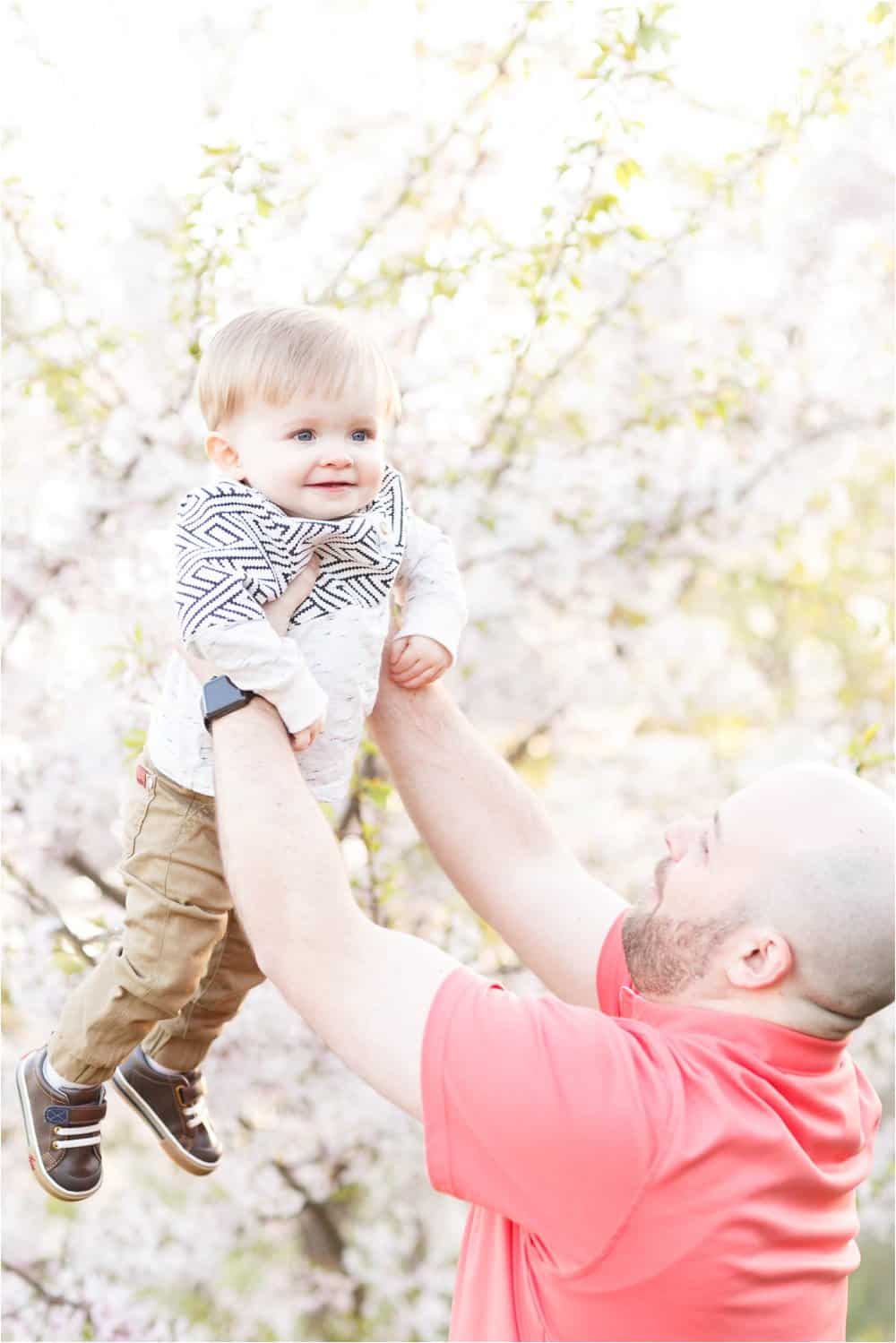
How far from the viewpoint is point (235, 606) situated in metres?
1.63

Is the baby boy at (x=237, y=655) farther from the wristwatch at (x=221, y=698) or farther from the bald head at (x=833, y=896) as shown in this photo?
the bald head at (x=833, y=896)

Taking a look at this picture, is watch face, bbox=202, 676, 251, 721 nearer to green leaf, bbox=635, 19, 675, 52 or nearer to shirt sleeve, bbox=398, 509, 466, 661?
shirt sleeve, bbox=398, 509, 466, 661

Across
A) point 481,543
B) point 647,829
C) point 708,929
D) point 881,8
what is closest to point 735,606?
point 647,829

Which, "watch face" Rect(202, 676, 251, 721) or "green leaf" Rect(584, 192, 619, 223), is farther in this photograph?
"green leaf" Rect(584, 192, 619, 223)

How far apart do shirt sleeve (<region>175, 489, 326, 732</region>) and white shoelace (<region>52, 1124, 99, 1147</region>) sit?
28.3 inches

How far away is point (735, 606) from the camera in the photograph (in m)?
6.31

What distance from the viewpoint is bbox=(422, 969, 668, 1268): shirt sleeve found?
1.51 m

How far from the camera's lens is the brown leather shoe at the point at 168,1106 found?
2.04m

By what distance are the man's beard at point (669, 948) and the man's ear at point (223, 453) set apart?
0.80 meters

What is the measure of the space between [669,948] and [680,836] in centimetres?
15

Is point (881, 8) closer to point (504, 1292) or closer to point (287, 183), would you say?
point (287, 183)

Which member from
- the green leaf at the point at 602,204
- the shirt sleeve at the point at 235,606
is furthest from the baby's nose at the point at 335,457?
the green leaf at the point at 602,204

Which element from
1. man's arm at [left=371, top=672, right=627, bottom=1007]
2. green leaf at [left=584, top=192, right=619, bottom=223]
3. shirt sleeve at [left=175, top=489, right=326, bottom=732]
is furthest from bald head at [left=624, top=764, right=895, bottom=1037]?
green leaf at [left=584, top=192, right=619, bottom=223]

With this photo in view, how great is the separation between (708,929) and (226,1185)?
2438mm
